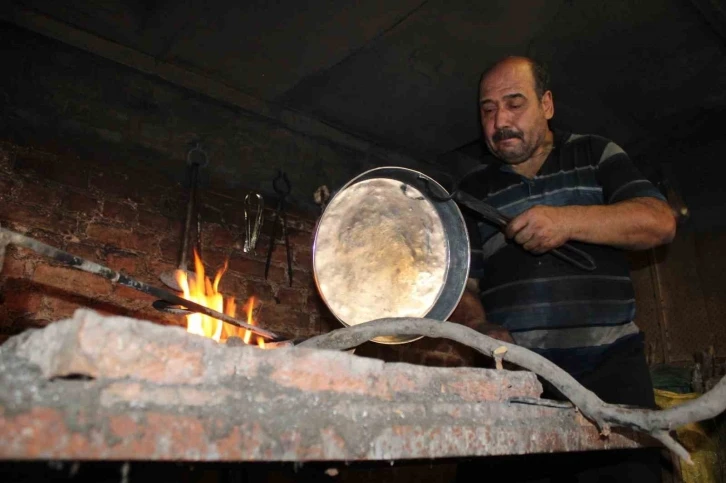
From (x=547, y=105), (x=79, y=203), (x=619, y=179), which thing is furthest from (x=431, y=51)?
(x=79, y=203)

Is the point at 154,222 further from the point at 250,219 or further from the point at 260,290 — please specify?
the point at 260,290

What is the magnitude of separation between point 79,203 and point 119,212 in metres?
0.19

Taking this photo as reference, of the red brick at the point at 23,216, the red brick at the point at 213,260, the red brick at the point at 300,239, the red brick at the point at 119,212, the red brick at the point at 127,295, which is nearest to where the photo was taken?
the red brick at the point at 23,216

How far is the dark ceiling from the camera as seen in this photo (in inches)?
97.7

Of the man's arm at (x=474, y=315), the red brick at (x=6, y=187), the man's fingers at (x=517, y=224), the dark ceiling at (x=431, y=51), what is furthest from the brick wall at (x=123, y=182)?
the man's fingers at (x=517, y=224)

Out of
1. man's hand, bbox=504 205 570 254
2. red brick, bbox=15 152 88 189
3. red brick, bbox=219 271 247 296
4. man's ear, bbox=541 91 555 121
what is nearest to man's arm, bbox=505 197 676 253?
man's hand, bbox=504 205 570 254

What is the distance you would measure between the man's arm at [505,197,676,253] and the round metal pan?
215 millimetres

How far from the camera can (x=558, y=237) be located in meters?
1.73

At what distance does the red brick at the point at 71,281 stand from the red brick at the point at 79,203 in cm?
31

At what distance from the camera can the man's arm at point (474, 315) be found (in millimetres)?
1774

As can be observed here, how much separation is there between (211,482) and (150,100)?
2039 millimetres

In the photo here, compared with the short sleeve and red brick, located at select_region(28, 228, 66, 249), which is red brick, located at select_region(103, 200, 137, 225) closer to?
red brick, located at select_region(28, 228, 66, 249)

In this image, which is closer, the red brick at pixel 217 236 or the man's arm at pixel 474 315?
the man's arm at pixel 474 315

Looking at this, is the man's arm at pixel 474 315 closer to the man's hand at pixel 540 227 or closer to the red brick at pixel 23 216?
the man's hand at pixel 540 227
